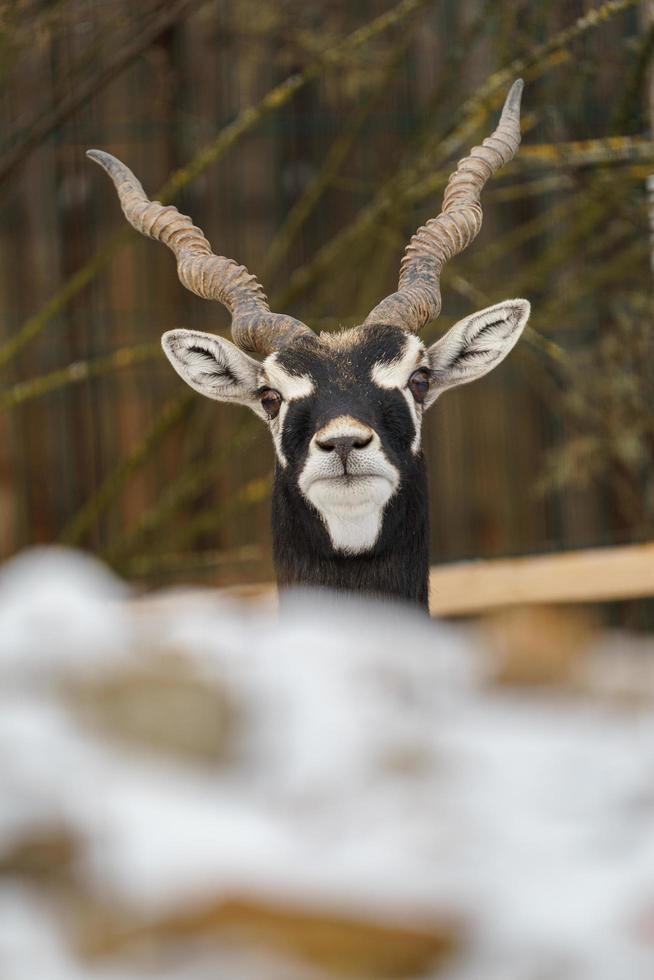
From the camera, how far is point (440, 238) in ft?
13.1

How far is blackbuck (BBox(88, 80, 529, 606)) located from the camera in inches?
137

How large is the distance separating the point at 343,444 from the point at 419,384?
1.89ft

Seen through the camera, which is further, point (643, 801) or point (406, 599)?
point (406, 599)

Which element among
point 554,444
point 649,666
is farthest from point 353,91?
point 649,666

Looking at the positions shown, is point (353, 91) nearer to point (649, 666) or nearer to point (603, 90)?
point (603, 90)

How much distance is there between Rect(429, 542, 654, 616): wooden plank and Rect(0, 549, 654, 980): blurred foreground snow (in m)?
5.23

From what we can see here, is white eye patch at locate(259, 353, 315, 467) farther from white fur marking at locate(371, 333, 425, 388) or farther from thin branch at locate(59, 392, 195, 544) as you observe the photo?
thin branch at locate(59, 392, 195, 544)

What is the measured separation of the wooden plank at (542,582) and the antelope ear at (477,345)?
2.53 metres

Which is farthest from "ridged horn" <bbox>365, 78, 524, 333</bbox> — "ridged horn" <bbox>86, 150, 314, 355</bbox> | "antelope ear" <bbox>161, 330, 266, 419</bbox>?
"antelope ear" <bbox>161, 330, 266, 419</bbox>

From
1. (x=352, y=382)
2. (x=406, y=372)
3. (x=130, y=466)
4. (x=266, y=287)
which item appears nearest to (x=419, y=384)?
(x=406, y=372)

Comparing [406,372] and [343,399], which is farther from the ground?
[406,372]

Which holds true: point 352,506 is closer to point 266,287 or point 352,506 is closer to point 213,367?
point 213,367

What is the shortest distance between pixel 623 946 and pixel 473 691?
1.09 feet

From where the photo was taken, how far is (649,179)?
19.8 ft
